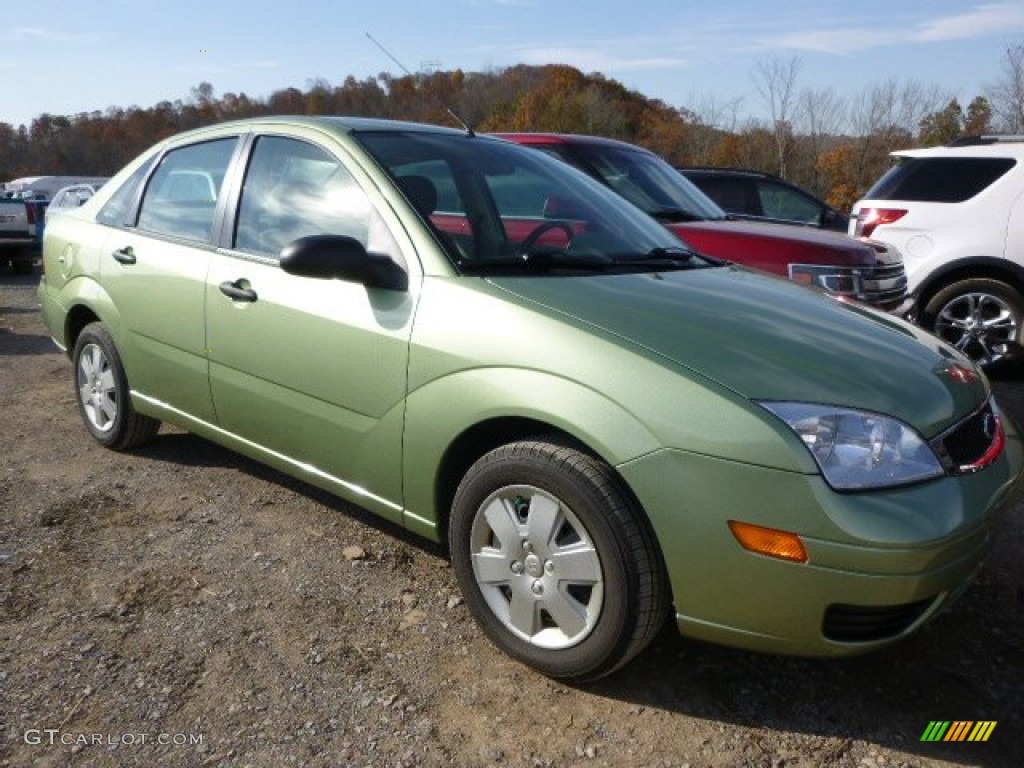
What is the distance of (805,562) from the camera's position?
83.8 inches

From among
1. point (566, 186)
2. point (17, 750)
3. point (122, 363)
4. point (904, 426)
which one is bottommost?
point (17, 750)

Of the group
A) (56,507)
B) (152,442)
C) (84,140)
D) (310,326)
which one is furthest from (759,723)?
(84,140)

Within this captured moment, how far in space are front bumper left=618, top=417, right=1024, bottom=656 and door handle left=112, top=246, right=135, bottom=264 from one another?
2791 millimetres

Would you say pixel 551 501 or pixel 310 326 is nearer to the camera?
pixel 551 501

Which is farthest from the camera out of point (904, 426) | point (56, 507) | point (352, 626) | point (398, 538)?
point (56, 507)

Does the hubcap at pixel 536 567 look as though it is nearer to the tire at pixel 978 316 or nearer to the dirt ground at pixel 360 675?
the dirt ground at pixel 360 675

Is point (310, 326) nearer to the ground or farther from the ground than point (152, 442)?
farther from the ground

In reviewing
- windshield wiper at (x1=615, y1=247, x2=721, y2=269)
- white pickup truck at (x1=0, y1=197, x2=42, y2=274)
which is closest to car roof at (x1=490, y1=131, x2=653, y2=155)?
windshield wiper at (x1=615, y1=247, x2=721, y2=269)

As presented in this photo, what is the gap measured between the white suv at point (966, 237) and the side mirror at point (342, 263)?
17.4ft

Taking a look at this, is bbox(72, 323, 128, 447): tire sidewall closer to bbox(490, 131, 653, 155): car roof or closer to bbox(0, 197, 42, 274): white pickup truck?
bbox(490, 131, 653, 155): car roof

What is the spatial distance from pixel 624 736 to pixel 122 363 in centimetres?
302

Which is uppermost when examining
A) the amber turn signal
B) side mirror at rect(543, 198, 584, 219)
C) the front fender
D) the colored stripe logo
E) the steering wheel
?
side mirror at rect(543, 198, 584, 219)

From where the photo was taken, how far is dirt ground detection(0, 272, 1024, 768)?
7.52ft

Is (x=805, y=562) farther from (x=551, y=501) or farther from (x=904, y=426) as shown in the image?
(x=551, y=501)
